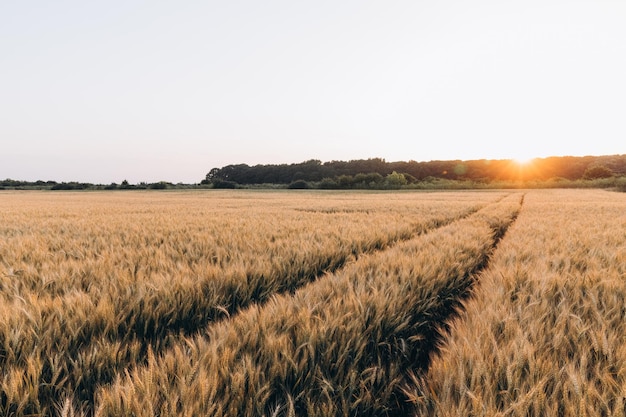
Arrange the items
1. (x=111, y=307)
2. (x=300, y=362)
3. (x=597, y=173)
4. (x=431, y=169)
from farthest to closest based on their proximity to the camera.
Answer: (x=431, y=169) → (x=597, y=173) → (x=111, y=307) → (x=300, y=362)

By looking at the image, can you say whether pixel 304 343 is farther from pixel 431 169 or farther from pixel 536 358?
pixel 431 169

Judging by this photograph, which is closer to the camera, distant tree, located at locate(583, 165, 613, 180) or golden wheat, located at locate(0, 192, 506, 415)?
golden wheat, located at locate(0, 192, 506, 415)

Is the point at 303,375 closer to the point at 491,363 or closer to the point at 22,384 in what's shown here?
the point at 491,363

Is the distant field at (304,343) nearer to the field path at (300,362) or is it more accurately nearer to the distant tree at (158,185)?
the field path at (300,362)

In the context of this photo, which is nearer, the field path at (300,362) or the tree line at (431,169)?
the field path at (300,362)

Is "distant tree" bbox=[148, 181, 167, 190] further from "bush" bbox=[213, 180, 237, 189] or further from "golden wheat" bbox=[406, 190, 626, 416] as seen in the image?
"golden wheat" bbox=[406, 190, 626, 416]

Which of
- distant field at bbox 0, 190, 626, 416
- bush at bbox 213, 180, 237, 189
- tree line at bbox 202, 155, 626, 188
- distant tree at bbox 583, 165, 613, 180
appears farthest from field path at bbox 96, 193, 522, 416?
distant tree at bbox 583, 165, 613, 180

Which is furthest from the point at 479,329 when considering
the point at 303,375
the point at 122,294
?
the point at 122,294

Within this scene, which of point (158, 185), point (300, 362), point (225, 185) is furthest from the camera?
point (225, 185)

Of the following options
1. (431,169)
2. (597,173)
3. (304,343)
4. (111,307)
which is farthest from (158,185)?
(597,173)

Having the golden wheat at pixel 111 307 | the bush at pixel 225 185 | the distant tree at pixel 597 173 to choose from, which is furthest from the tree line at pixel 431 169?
the golden wheat at pixel 111 307

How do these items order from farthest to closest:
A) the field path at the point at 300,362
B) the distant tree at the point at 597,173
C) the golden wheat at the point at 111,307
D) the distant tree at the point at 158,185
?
the distant tree at the point at 597,173
the distant tree at the point at 158,185
the golden wheat at the point at 111,307
the field path at the point at 300,362

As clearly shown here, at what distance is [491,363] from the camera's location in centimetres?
126

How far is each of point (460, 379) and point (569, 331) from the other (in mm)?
839
